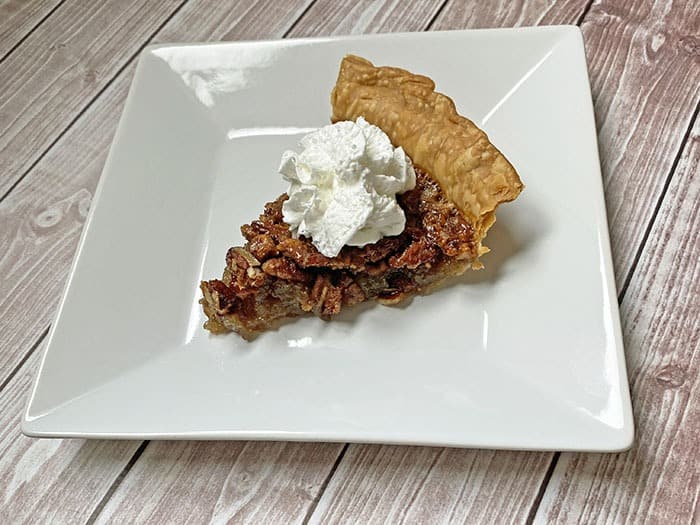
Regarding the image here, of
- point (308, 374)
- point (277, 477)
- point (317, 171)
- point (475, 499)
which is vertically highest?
point (317, 171)

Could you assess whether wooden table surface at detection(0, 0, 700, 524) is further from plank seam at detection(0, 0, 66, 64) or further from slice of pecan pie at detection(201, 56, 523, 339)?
slice of pecan pie at detection(201, 56, 523, 339)

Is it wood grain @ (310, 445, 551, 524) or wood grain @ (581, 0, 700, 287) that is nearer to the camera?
wood grain @ (310, 445, 551, 524)

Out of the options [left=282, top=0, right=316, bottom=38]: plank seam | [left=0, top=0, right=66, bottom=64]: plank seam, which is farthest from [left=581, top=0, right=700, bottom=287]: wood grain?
[left=0, top=0, right=66, bottom=64]: plank seam

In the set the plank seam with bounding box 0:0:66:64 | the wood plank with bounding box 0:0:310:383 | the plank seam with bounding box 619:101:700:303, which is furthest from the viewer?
the plank seam with bounding box 0:0:66:64

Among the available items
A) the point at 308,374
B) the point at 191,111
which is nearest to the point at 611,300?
the point at 308,374

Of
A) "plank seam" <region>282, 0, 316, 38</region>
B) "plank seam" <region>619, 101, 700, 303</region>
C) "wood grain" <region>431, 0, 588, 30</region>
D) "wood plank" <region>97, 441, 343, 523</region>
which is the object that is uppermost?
"plank seam" <region>282, 0, 316, 38</region>

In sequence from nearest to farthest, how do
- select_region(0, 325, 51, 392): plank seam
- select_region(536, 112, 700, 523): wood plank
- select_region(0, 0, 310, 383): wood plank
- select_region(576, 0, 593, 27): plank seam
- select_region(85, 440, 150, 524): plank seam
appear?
select_region(536, 112, 700, 523): wood plank
select_region(85, 440, 150, 524): plank seam
select_region(0, 325, 51, 392): plank seam
select_region(0, 0, 310, 383): wood plank
select_region(576, 0, 593, 27): plank seam

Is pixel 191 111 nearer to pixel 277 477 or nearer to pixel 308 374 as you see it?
pixel 308 374
